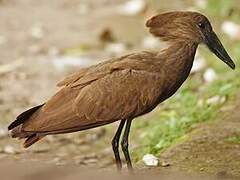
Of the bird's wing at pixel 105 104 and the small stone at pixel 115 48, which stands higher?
the small stone at pixel 115 48

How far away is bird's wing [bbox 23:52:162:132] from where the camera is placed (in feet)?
18.8

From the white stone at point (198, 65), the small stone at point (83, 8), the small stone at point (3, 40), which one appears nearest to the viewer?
the white stone at point (198, 65)

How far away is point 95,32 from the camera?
11.6 meters

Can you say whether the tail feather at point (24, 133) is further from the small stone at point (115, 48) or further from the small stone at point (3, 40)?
the small stone at point (3, 40)

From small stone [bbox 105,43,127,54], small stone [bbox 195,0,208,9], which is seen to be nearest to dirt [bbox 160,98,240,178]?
small stone [bbox 105,43,127,54]

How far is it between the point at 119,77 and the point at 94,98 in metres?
0.23

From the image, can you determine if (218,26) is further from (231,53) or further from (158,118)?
(158,118)

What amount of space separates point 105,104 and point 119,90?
0.45 ft

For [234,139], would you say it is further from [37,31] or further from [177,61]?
[37,31]

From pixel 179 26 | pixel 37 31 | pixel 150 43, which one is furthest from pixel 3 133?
pixel 37 31

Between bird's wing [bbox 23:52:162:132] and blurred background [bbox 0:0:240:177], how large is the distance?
426mm

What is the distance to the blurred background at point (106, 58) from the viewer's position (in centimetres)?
657

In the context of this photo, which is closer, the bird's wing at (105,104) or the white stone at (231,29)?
the bird's wing at (105,104)

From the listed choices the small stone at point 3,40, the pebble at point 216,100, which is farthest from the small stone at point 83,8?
the pebble at point 216,100
